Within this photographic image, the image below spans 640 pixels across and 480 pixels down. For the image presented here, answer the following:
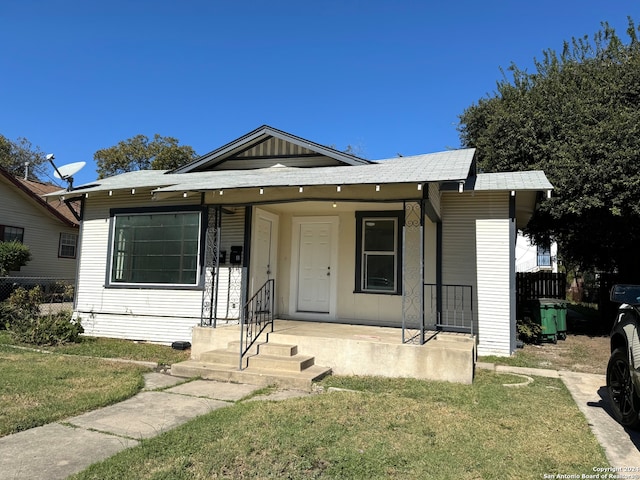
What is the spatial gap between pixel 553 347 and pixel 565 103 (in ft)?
23.1

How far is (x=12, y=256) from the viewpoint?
1609cm

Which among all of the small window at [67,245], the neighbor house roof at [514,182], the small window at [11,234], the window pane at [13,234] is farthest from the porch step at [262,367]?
the small window at [67,245]

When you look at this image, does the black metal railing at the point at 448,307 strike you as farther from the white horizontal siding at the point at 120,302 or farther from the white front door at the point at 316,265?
the white horizontal siding at the point at 120,302

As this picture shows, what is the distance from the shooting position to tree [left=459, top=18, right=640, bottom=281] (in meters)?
10.1

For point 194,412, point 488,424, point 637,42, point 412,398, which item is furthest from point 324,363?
point 637,42

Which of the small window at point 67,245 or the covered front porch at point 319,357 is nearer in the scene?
the covered front porch at point 319,357

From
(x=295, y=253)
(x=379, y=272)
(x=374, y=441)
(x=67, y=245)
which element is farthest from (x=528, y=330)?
(x=67, y=245)

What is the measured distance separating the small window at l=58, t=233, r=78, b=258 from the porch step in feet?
56.4

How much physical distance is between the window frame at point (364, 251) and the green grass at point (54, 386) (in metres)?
4.48

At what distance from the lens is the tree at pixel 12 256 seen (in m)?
15.9

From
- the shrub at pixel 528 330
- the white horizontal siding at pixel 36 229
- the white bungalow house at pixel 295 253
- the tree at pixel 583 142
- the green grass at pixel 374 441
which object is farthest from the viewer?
the white horizontal siding at pixel 36 229

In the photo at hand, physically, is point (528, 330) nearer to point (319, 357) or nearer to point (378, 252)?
point (378, 252)

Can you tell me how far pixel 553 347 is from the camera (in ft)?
30.9

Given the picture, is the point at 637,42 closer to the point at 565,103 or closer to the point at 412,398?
the point at 565,103
